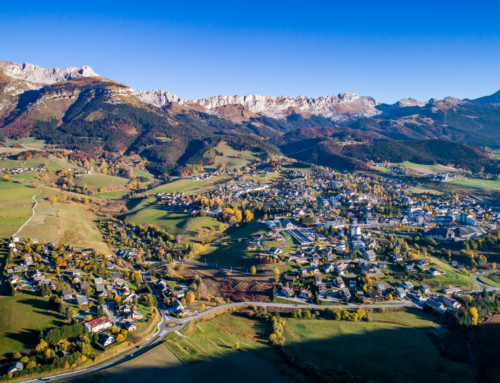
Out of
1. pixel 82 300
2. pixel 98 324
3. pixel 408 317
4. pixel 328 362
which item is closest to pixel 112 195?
pixel 82 300

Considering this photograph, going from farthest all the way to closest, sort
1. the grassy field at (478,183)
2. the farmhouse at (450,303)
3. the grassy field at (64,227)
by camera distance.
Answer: the grassy field at (478,183) < the grassy field at (64,227) < the farmhouse at (450,303)

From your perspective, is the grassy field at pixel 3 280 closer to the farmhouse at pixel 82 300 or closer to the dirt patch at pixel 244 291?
the farmhouse at pixel 82 300

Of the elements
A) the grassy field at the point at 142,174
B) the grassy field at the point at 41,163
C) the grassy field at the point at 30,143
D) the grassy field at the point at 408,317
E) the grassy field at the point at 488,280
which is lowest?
the grassy field at the point at 408,317

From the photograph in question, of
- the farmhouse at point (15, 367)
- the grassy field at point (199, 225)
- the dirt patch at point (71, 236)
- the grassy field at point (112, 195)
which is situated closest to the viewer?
the farmhouse at point (15, 367)

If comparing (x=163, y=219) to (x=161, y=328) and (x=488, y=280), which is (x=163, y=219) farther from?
(x=488, y=280)

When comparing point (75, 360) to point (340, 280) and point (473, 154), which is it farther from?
point (473, 154)

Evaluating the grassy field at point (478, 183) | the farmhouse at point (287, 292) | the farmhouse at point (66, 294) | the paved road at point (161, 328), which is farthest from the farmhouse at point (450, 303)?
the grassy field at point (478, 183)

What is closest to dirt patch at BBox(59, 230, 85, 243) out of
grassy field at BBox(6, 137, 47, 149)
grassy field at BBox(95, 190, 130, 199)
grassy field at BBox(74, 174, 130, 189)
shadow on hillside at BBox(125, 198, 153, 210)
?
shadow on hillside at BBox(125, 198, 153, 210)
